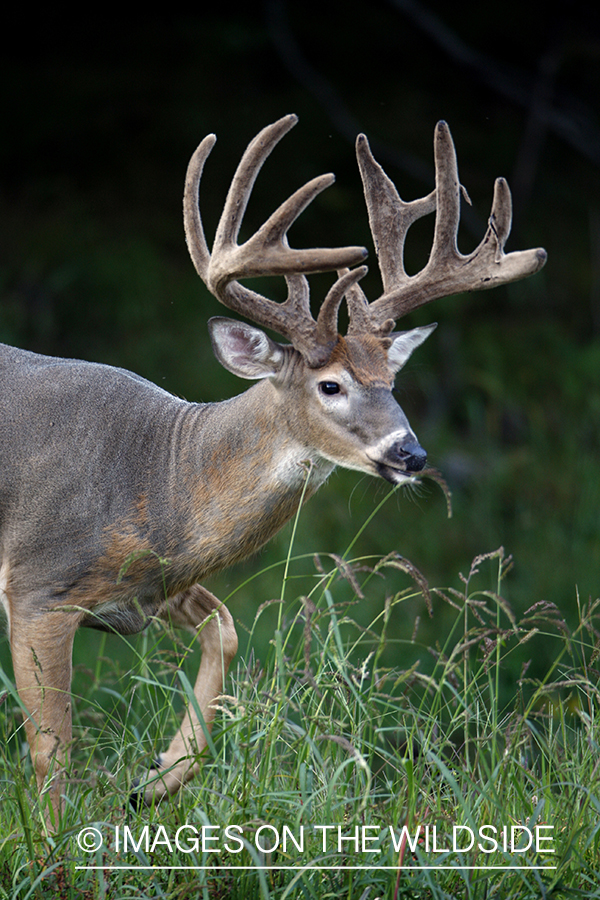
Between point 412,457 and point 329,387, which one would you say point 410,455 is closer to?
point 412,457

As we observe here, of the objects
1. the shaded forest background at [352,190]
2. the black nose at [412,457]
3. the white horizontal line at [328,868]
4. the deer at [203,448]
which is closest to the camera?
the white horizontal line at [328,868]

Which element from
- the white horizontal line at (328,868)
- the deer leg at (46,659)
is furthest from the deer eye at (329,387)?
the white horizontal line at (328,868)

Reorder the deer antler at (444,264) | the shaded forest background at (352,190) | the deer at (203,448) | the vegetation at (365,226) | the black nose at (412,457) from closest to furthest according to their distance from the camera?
the black nose at (412,457) < the deer at (203,448) < the deer antler at (444,264) < the vegetation at (365,226) < the shaded forest background at (352,190)

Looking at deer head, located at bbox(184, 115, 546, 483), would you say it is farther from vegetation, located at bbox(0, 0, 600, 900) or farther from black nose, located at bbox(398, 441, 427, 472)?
vegetation, located at bbox(0, 0, 600, 900)

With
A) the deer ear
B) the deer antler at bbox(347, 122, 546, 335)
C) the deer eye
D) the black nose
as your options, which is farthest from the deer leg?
the deer antler at bbox(347, 122, 546, 335)

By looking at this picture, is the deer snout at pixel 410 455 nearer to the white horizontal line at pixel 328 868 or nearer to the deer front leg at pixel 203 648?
the deer front leg at pixel 203 648

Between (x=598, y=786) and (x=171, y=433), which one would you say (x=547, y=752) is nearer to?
(x=598, y=786)

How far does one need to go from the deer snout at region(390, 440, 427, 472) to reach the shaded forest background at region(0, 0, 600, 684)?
208 inches

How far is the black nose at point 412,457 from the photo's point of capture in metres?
3.55

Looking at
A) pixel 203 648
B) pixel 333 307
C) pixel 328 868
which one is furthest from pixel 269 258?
pixel 328 868

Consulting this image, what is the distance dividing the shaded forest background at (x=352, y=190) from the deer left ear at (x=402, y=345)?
4776mm

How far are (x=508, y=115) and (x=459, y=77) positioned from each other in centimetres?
60

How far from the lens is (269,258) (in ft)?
12.0

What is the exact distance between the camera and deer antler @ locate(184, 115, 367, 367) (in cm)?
356
